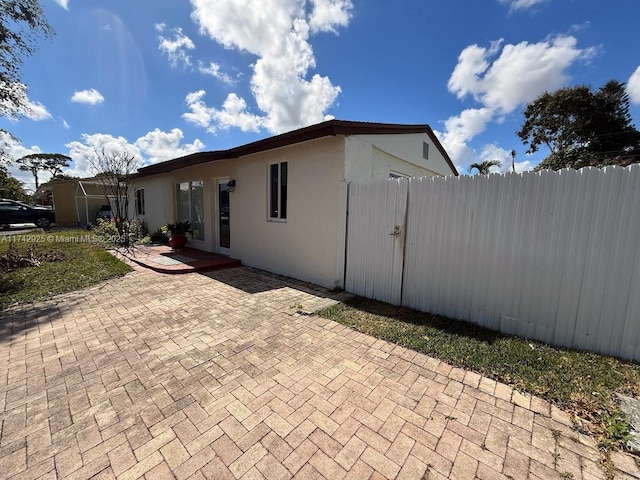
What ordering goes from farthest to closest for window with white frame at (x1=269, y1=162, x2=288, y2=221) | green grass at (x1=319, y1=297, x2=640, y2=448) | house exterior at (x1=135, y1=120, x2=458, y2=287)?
window with white frame at (x1=269, y1=162, x2=288, y2=221)
house exterior at (x1=135, y1=120, x2=458, y2=287)
green grass at (x1=319, y1=297, x2=640, y2=448)

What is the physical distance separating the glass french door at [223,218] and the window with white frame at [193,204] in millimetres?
975

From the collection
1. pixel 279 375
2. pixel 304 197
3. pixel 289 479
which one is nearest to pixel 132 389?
pixel 279 375

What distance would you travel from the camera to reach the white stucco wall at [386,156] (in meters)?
5.32

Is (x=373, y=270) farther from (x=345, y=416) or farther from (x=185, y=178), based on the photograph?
(x=185, y=178)

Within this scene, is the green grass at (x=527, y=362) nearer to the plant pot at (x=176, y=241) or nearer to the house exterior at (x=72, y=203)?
the plant pot at (x=176, y=241)

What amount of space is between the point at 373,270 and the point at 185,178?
8.31 metres

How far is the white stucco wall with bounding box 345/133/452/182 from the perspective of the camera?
209 inches

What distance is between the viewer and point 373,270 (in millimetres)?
4832

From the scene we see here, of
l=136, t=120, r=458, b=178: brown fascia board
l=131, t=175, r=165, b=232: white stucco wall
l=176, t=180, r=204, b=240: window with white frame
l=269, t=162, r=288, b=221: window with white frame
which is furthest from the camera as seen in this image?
l=131, t=175, r=165, b=232: white stucco wall

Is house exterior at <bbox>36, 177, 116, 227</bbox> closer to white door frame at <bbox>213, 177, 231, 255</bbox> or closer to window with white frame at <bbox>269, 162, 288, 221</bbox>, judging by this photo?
white door frame at <bbox>213, 177, 231, 255</bbox>

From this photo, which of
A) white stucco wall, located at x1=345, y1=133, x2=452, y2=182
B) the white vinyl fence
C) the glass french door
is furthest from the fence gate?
the glass french door

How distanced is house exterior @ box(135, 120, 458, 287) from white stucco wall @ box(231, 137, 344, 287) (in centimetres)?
2

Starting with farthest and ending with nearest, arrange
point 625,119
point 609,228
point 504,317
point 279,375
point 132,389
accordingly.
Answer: point 625,119, point 504,317, point 609,228, point 279,375, point 132,389

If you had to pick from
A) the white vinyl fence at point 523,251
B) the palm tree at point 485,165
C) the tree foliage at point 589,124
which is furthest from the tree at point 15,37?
the tree foliage at point 589,124
